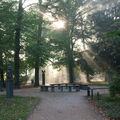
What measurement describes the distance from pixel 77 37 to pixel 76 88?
11.4 m

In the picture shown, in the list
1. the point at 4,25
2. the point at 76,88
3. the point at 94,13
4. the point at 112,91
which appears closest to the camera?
the point at 112,91

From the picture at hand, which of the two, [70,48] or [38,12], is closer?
[38,12]

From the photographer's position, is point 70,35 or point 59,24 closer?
point 59,24

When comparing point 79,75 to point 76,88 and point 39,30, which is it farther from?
point 76,88

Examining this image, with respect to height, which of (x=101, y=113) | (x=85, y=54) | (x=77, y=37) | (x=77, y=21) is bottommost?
(x=101, y=113)

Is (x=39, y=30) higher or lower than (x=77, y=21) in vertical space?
lower

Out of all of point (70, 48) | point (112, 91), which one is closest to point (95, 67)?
point (70, 48)

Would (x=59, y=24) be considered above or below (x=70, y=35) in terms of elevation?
above

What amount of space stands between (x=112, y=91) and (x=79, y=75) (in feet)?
73.0

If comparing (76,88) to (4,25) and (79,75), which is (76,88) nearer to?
(4,25)

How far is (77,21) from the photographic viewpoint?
1004 inches

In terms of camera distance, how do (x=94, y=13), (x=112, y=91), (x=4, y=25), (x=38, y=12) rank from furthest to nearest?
(x=94, y=13), (x=38, y=12), (x=4, y=25), (x=112, y=91)

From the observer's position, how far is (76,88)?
16219 millimetres

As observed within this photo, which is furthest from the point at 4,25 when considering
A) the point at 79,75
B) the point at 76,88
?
the point at 79,75
